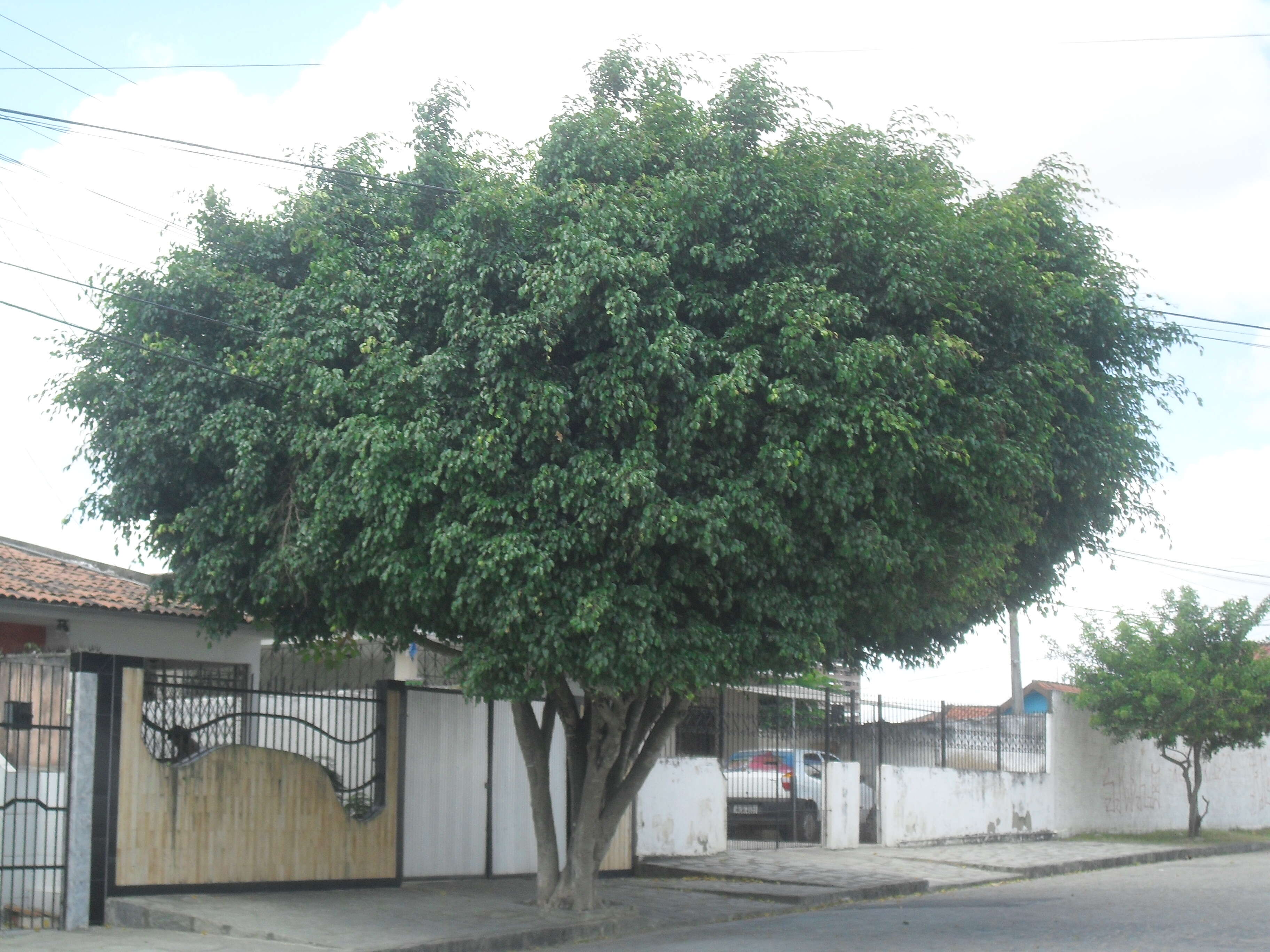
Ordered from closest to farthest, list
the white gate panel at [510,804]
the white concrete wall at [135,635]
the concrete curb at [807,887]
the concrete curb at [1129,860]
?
the concrete curb at [807,887] → the white gate panel at [510,804] → the white concrete wall at [135,635] → the concrete curb at [1129,860]

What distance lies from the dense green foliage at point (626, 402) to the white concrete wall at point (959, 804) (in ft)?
28.4

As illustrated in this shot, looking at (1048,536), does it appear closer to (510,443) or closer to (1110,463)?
(1110,463)

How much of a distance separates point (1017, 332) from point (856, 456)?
1.99 meters

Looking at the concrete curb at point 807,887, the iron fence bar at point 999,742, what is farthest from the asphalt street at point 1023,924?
the iron fence bar at point 999,742

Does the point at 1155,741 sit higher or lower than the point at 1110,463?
lower

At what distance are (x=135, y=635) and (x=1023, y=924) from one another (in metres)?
11.2

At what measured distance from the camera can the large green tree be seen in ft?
31.8

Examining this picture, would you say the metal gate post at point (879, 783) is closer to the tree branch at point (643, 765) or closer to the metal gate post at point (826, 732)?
the metal gate post at point (826, 732)

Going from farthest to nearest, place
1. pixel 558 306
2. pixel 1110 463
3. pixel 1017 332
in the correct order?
1. pixel 1110 463
2. pixel 1017 332
3. pixel 558 306

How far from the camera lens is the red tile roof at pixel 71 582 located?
14758 millimetres

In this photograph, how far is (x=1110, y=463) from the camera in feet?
37.6

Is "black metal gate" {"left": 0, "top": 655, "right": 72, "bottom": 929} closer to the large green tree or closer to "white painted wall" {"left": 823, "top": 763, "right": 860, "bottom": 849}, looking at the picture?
the large green tree

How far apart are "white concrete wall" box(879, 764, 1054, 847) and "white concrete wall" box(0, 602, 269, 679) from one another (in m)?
9.67

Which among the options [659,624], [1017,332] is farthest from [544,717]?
[1017,332]
